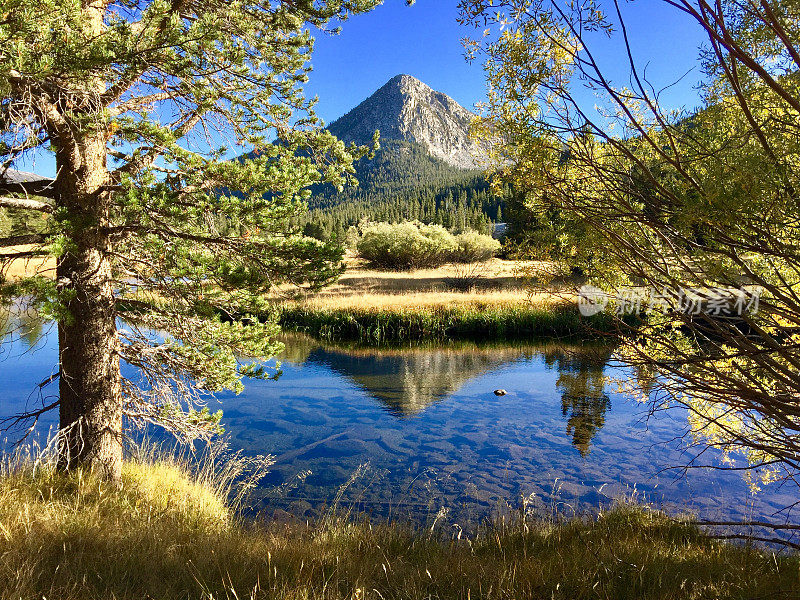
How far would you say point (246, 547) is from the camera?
347 centimetres

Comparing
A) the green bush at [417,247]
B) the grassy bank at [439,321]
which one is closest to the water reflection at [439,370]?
the grassy bank at [439,321]

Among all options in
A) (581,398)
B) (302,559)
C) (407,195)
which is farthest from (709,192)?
(407,195)

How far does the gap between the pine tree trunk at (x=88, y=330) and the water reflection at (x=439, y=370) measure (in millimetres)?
6460

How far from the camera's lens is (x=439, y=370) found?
13336 mm

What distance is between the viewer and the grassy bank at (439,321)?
17.3 meters

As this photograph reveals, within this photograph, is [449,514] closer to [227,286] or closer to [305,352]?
[227,286]

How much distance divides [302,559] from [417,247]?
1288 inches

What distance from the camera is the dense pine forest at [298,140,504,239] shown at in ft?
303

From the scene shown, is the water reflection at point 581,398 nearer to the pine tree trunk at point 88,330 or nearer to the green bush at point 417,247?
the pine tree trunk at point 88,330

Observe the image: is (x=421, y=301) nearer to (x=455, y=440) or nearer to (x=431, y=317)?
(x=431, y=317)

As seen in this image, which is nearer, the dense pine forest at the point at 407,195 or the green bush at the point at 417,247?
the green bush at the point at 417,247

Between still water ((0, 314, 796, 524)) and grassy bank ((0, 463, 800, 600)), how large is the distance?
97cm

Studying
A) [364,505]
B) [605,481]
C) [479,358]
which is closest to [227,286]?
[364,505]

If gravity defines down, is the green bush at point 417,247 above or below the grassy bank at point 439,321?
above
